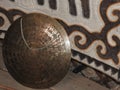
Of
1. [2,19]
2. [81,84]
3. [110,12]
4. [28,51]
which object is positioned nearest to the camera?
[28,51]

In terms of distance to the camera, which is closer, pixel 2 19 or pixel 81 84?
pixel 81 84

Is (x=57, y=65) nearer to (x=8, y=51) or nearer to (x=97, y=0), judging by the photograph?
(x=8, y=51)

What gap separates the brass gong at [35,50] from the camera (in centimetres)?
178

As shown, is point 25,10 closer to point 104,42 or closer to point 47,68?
point 104,42

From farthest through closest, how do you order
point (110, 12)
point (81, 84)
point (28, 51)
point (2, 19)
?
point (2, 19), point (81, 84), point (110, 12), point (28, 51)

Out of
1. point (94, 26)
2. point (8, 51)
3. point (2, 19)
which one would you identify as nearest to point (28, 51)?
point (8, 51)

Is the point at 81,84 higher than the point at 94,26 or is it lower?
lower

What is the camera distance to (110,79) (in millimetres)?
2566

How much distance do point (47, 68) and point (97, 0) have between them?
0.75 metres

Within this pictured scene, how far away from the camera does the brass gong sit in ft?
5.82

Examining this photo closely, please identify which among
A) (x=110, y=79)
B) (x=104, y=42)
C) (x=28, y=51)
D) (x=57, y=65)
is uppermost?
(x=28, y=51)

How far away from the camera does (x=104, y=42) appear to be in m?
2.43

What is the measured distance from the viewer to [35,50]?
1768mm

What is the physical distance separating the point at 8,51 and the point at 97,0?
2.69 ft
